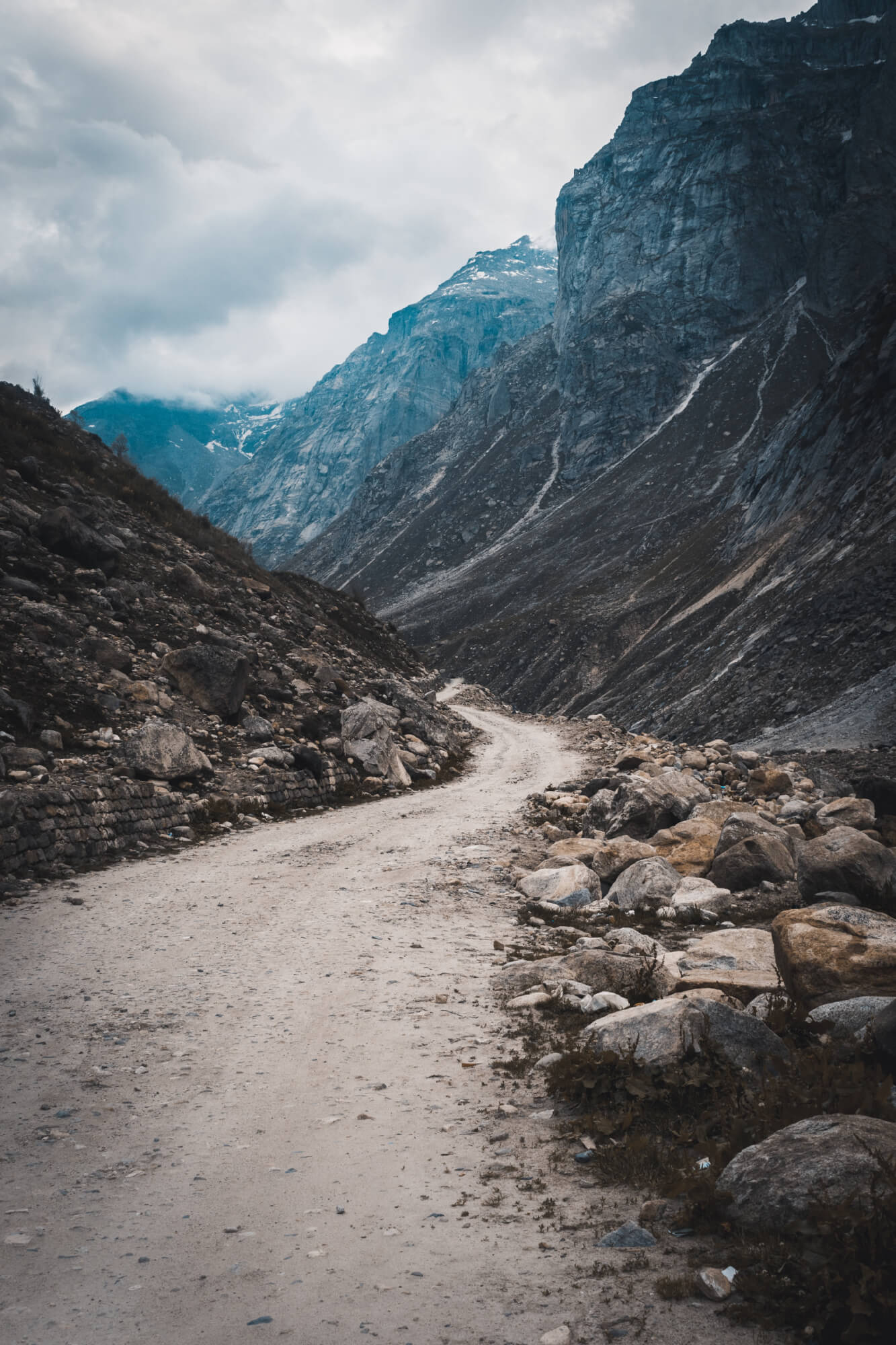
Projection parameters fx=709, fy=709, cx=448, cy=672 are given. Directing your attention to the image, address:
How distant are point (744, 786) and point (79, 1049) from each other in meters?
17.5

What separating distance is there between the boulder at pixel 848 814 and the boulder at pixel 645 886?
3.92m

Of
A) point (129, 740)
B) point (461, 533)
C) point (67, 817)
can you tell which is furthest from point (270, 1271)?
point (461, 533)

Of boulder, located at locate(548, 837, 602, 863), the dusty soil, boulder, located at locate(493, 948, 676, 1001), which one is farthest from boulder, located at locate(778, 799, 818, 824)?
boulder, located at locate(493, 948, 676, 1001)

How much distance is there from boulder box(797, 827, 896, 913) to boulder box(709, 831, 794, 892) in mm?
1153

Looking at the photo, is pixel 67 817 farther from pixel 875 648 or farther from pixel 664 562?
pixel 664 562

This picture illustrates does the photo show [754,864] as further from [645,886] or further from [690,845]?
[690,845]

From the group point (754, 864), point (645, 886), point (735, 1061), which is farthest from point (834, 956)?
point (754, 864)

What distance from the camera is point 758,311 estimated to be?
15150cm

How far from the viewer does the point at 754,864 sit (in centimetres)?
1172

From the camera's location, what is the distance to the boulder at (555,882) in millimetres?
12484

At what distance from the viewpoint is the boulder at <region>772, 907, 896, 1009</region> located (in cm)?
617

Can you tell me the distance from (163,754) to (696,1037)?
47.1 feet

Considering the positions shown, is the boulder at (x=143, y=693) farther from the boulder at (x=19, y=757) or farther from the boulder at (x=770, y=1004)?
the boulder at (x=770, y=1004)

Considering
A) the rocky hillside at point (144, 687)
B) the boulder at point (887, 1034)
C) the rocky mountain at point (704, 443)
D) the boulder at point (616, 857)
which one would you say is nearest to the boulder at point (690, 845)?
the boulder at point (616, 857)
